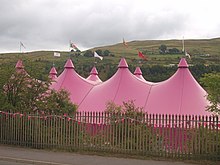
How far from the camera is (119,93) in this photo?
2327cm

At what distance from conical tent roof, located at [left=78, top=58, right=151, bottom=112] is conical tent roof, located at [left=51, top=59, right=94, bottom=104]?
75 cm

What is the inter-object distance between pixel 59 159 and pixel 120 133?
7.84ft

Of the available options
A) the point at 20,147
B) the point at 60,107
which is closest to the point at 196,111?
the point at 60,107

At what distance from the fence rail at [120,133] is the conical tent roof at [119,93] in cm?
889

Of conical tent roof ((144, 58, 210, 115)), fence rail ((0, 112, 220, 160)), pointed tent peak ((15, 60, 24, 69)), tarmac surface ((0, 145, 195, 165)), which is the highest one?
pointed tent peak ((15, 60, 24, 69))

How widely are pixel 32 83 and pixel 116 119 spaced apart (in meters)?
5.74

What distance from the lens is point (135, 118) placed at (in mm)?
12578

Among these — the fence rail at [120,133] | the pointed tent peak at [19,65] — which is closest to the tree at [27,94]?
the pointed tent peak at [19,65]

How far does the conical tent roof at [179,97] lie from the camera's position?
822 inches

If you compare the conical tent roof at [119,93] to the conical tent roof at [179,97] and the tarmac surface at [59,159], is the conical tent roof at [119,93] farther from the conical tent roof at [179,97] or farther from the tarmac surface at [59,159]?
the tarmac surface at [59,159]

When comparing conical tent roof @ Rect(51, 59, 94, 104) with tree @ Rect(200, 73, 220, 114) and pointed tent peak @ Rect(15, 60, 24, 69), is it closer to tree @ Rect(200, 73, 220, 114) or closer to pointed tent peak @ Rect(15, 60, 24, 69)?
pointed tent peak @ Rect(15, 60, 24, 69)

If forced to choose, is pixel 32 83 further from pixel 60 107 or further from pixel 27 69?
pixel 60 107

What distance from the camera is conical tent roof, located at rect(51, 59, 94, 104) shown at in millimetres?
25150

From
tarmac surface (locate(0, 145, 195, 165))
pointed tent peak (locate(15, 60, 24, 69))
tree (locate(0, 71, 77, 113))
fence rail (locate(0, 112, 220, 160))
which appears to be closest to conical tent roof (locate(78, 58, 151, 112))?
tree (locate(0, 71, 77, 113))
